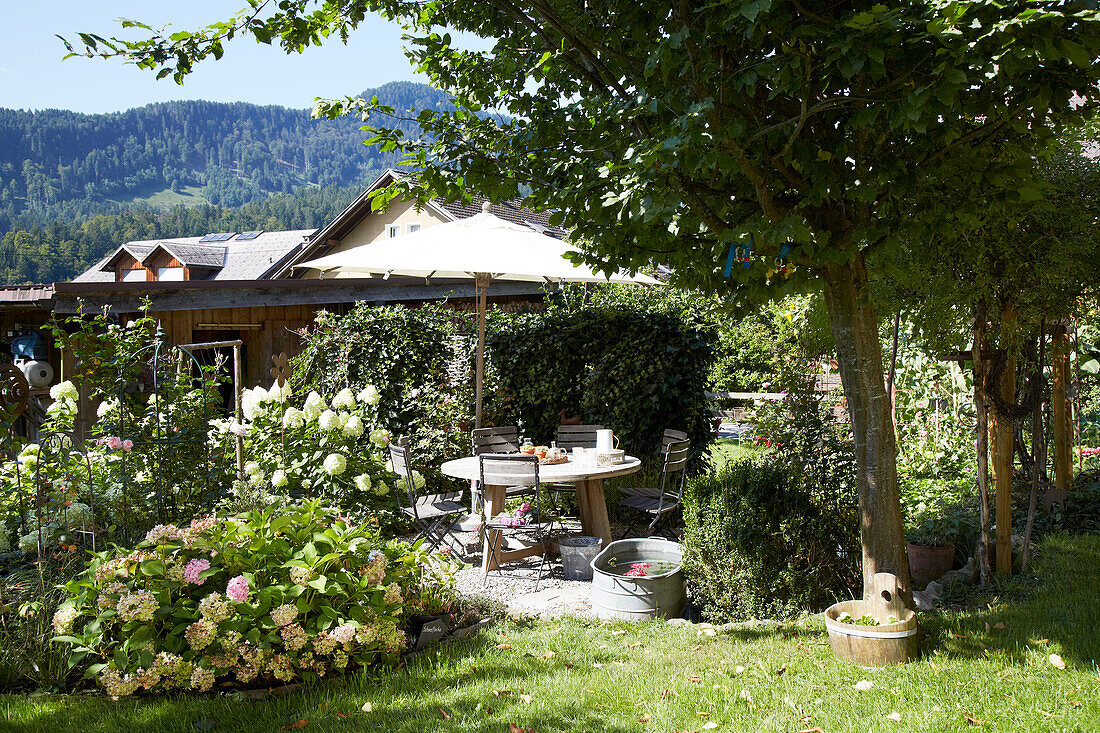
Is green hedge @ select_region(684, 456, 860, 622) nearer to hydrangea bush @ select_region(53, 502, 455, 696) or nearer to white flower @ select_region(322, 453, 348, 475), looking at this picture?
hydrangea bush @ select_region(53, 502, 455, 696)

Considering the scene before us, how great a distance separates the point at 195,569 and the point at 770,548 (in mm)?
2885

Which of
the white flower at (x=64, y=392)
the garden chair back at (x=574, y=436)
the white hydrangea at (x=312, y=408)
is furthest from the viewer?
the garden chair back at (x=574, y=436)

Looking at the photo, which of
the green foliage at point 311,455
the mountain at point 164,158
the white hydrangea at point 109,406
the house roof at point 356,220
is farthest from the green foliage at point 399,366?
the mountain at point 164,158

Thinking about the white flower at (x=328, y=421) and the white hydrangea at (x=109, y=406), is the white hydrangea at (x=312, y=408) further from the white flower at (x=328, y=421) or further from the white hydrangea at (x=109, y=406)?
the white hydrangea at (x=109, y=406)

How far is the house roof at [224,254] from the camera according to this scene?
27.3 m

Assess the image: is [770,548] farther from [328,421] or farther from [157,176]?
[157,176]

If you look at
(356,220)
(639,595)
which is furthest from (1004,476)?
(356,220)

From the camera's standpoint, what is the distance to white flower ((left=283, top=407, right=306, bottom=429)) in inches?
217

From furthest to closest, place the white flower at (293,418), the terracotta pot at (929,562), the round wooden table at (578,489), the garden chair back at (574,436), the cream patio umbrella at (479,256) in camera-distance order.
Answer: the garden chair back at (574,436)
the cream patio umbrella at (479,256)
the white flower at (293,418)
the round wooden table at (578,489)
the terracotta pot at (929,562)

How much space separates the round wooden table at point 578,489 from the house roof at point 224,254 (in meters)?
23.1

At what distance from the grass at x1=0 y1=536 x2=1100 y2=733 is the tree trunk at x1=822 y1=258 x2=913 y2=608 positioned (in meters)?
0.46

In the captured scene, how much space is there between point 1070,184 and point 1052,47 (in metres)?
1.85

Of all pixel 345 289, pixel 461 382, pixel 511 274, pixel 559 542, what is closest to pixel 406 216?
pixel 345 289

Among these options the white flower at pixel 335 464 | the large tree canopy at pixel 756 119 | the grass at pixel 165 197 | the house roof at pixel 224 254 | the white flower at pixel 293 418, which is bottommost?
the white flower at pixel 335 464
